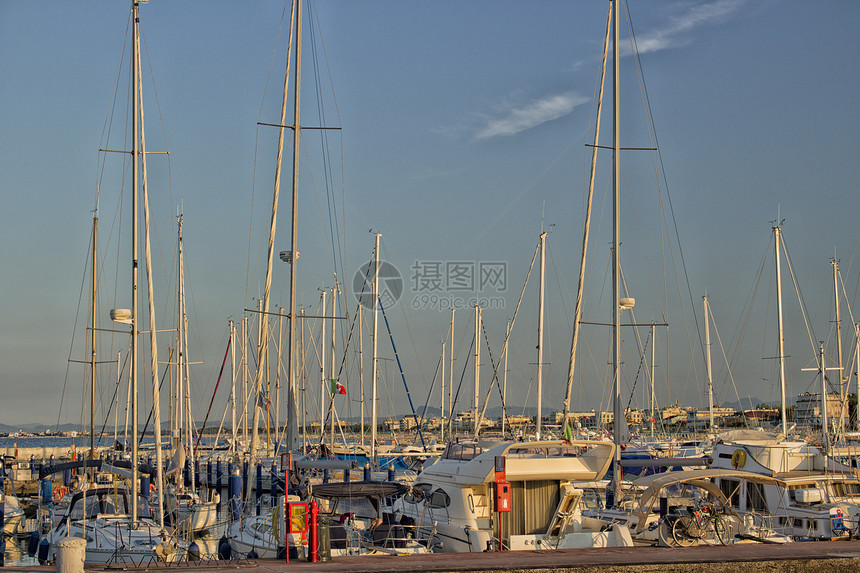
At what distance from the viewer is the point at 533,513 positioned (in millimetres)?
21094

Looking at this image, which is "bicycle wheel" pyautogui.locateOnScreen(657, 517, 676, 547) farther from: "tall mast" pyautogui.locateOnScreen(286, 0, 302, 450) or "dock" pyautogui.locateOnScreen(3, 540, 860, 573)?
"tall mast" pyautogui.locateOnScreen(286, 0, 302, 450)

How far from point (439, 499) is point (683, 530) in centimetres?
621

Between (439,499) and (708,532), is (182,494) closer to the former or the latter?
(439,499)

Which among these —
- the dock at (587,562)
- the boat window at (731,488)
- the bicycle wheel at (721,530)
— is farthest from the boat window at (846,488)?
the dock at (587,562)

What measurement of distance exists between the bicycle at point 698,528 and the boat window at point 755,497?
5.84 metres

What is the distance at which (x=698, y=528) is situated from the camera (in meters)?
20.0

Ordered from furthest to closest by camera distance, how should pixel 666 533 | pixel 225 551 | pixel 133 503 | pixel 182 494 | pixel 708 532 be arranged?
pixel 182 494 < pixel 133 503 < pixel 225 551 < pixel 708 532 < pixel 666 533

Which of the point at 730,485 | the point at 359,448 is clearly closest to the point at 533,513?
the point at 730,485

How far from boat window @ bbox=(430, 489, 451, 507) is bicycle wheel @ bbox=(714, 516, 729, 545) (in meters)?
6.63

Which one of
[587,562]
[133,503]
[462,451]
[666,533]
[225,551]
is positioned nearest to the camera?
[587,562]

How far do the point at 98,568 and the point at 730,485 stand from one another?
64.2 ft

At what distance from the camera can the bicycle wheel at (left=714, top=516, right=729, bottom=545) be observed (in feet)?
66.8

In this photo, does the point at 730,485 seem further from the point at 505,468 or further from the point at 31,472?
the point at 31,472

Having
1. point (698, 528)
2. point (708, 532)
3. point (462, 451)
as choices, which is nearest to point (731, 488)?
point (708, 532)
